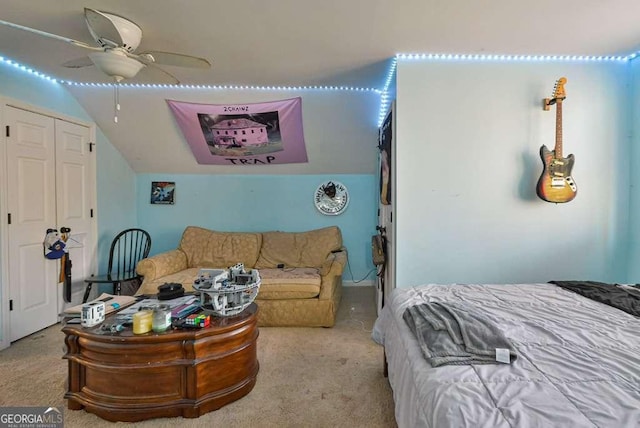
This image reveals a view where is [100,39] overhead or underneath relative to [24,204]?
overhead

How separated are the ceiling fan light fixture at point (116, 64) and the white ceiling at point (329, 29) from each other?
0.88ft

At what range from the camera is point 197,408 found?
1771mm

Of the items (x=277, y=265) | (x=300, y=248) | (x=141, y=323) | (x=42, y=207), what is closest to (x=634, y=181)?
(x=300, y=248)

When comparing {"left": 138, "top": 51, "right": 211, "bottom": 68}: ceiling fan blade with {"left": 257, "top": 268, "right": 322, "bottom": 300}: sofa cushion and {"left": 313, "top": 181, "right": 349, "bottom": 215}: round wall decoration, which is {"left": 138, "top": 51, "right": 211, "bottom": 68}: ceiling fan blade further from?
{"left": 313, "top": 181, "right": 349, "bottom": 215}: round wall decoration

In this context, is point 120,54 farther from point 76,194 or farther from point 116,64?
point 76,194

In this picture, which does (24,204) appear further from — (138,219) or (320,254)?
(320,254)

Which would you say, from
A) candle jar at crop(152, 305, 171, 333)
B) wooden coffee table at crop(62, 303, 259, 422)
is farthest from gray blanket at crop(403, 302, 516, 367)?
candle jar at crop(152, 305, 171, 333)

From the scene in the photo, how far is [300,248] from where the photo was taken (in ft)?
12.8

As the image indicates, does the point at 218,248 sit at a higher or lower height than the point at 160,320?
higher

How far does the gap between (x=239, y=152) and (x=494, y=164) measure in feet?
9.07

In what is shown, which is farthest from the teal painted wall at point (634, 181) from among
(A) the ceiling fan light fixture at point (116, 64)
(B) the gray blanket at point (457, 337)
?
(A) the ceiling fan light fixture at point (116, 64)

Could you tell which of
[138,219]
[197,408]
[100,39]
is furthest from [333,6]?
[138,219]

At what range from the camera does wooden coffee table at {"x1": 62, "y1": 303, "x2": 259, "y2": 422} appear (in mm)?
1714

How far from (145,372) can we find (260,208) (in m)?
2.76
